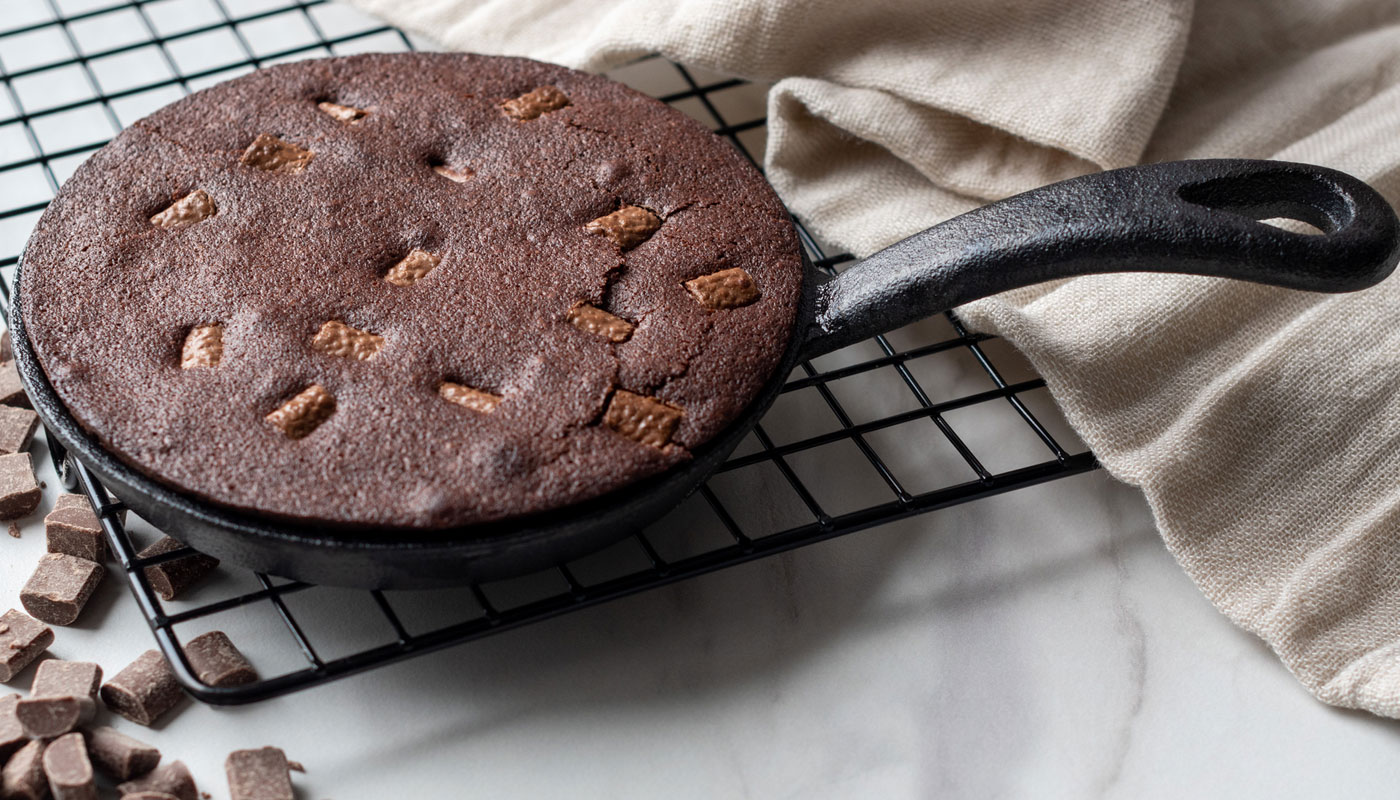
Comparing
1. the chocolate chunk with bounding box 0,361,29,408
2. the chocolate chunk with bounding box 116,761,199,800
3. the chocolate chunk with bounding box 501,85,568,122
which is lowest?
the chocolate chunk with bounding box 116,761,199,800

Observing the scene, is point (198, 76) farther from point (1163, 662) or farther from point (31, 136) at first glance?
point (1163, 662)

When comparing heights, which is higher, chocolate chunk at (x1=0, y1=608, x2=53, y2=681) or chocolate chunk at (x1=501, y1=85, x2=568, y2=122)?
chocolate chunk at (x1=501, y1=85, x2=568, y2=122)

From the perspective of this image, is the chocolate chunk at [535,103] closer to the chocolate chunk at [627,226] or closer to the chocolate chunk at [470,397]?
the chocolate chunk at [627,226]

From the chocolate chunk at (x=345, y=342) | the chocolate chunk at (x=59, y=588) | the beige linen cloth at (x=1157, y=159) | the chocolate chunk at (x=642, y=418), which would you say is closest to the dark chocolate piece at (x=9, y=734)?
the chocolate chunk at (x=59, y=588)

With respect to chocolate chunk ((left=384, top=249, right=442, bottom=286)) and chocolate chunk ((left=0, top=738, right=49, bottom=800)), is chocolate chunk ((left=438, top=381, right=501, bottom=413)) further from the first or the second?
chocolate chunk ((left=0, top=738, right=49, bottom=800))

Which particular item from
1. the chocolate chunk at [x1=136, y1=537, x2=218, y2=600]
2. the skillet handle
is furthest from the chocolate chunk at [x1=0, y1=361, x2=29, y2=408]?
the skillet handle

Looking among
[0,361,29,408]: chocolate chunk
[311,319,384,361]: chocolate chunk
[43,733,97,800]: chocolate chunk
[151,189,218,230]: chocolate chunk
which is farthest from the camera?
[0,361,29,408]: chocolate chunk

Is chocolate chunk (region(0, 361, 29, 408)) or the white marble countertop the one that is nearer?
the white marble countertop

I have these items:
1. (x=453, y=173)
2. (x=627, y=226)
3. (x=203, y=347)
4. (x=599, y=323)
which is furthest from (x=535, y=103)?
(x=203, y=347)
